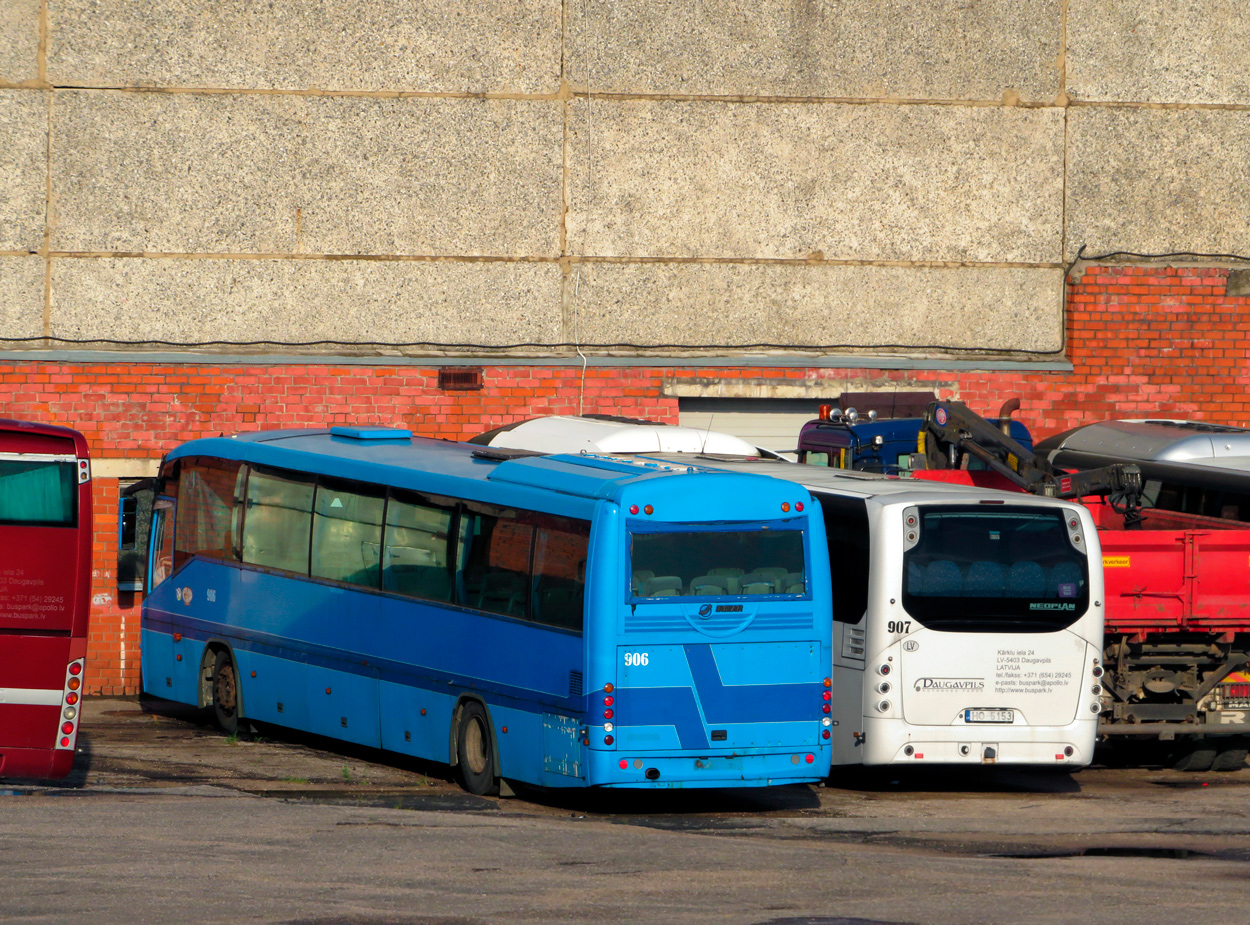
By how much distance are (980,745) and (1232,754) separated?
10.6ft

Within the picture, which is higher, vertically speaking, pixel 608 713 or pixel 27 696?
pixel 608 713

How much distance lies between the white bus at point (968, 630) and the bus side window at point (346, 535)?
3923 mm

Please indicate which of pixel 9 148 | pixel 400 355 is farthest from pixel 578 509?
pixel 9 148

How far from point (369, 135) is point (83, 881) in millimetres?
12107

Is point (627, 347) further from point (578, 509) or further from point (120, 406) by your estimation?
point (578, 509)

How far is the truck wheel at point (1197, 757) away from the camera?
1628cm

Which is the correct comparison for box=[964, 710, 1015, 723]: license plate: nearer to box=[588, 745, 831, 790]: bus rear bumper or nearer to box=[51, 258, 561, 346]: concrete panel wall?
box=[588, 745, 831, 790]: bus rear bumper

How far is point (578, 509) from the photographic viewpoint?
13344 millimetres

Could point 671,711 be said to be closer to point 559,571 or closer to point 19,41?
point 559,571

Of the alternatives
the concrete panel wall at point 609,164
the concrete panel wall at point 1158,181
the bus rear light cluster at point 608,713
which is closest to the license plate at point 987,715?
the bus rear light cluster at point 608,713

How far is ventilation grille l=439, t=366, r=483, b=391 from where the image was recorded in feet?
69.0

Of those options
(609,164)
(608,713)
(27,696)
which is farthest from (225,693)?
(609,164)

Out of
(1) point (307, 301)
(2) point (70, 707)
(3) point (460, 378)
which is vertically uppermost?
(1) point (307, 301)

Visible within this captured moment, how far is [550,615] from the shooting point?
531 inches
